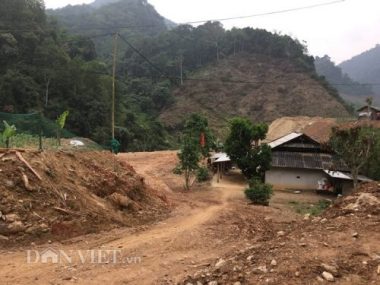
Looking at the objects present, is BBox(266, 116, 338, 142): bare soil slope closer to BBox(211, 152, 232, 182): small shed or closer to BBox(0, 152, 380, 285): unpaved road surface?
BBox(211, 152, 232, 182): small shed

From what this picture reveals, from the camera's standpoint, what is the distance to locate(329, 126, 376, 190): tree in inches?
844

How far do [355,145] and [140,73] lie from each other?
60912 millimetres

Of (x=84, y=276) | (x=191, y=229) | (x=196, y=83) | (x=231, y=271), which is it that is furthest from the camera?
(x=196, y=83)

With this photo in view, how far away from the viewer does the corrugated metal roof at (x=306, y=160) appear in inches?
1048

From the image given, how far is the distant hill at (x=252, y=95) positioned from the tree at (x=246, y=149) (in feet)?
132

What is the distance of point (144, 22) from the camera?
384 ft

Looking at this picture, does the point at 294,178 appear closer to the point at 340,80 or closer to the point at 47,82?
the point at 47,82

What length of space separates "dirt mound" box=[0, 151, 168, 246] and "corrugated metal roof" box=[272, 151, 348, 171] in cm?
1522

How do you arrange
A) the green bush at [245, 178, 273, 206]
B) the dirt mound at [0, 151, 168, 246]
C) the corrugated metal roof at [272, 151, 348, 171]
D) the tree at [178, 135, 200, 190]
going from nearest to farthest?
the dirt mound at [0, 151, 168, 246], the green bush at [245, 178, 273, 206], the tree at [178, 135, 200, 190], the corrugated metal roof at [272, 151, 348, 171]

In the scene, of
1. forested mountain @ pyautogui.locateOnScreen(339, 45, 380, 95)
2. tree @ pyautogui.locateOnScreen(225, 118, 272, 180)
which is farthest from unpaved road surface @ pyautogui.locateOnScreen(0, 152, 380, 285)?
forested mountain @ pyautogui.locateOnScreen(339, 45, 380, 95)

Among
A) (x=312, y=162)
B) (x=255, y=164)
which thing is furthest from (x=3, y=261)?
(x=312, y=162)

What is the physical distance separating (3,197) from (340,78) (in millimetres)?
132871

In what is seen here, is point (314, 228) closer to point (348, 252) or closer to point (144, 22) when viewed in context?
point (348, 252)

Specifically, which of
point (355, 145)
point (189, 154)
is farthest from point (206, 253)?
point (355, 145)
